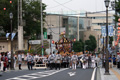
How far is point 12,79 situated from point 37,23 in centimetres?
4325

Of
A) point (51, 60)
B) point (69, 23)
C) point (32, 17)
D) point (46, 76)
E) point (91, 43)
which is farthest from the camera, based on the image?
point (91, 43)

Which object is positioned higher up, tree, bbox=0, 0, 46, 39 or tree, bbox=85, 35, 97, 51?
tree, bbox=0, 0, 46, 39

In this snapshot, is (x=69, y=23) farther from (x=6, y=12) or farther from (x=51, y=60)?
(x=51, y=60)

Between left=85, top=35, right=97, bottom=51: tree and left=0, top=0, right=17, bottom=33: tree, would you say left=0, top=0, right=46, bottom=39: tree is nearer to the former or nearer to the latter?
left=0, top=0, right=17, bottom=33: tree

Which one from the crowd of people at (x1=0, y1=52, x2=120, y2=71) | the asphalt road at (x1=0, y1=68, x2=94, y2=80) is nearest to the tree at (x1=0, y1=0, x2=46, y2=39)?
the crowd of people at (x1=0, y1=52, x2=120, y2=71)

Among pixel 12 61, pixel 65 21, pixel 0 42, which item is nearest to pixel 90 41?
pixel 65 21

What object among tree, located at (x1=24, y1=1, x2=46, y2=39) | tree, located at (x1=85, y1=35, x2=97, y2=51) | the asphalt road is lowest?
the asphalt road

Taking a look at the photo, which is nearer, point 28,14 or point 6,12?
point 6,12

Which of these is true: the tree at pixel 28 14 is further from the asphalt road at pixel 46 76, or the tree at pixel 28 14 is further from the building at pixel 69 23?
the building at pixel 69 23

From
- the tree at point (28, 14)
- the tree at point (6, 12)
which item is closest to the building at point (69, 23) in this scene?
the tree at point (28, 14)

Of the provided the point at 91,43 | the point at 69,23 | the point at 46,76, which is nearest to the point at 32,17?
the point at 46,76

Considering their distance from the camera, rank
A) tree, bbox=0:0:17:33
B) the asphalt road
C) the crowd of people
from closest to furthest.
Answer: the asphalt road → the crowd of people → tree, bbox=0:0:17:33

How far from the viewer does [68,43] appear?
A: 1700 inches

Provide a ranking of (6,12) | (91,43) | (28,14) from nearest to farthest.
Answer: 1. (6,12)
2. (28,14)
3. (91,43)
